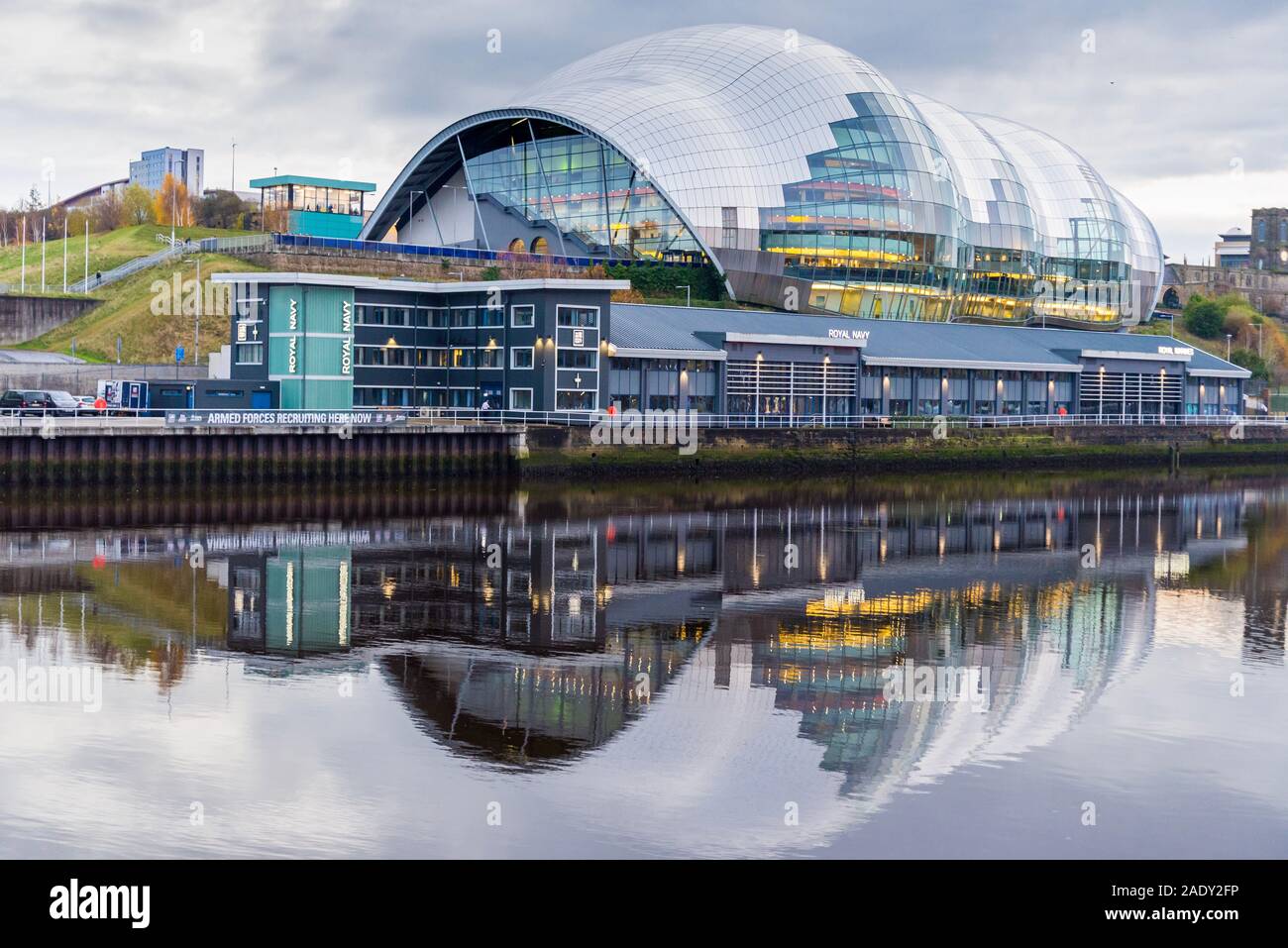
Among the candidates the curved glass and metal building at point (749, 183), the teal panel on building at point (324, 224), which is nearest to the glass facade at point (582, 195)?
the curved glass and metal building at point (749, 183)

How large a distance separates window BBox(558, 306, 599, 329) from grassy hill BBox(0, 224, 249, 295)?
48598 mm

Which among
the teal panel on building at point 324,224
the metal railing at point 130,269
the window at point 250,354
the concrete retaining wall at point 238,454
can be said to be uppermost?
the teal panel on building at point 324,224

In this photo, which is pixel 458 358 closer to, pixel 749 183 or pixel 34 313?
pixel 749 183

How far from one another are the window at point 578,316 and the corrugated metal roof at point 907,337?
272 cm

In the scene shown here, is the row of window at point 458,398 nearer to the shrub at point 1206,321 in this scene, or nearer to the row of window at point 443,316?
the row of window at point 443,316

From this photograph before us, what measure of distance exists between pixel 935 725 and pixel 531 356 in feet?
142

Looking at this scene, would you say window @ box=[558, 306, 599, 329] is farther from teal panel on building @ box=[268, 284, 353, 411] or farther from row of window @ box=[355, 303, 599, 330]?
teal panel on building @ box=[268, 284, 353, 411]

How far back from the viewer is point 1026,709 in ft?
69.1

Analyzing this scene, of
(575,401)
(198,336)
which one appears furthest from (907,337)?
(198,336)

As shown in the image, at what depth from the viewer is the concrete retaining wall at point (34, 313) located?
3142 inches
